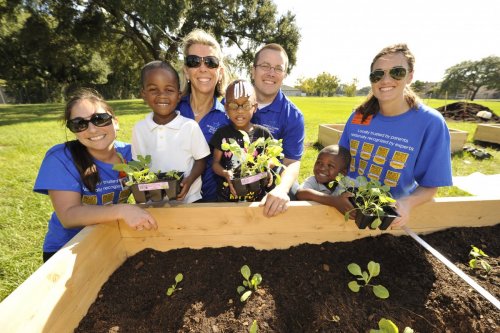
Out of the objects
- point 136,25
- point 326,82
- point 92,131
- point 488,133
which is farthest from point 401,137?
point 326,82

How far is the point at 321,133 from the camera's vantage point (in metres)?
6.79

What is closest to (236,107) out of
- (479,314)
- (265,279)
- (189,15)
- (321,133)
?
(265,279)

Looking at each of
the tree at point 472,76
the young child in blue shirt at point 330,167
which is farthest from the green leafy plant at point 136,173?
the tree at point 472,76

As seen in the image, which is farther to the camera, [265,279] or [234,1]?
[234,1]

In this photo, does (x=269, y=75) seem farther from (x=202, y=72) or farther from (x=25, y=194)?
(x=25, y=194)

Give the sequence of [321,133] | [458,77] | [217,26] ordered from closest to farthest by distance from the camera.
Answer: [321,133], [217,26], [458,77]

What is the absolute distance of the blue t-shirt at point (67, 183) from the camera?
1552 millimetres

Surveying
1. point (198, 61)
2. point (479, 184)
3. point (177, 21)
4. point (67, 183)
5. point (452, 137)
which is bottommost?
point (479, 184)

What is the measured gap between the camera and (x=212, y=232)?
5.51 feet

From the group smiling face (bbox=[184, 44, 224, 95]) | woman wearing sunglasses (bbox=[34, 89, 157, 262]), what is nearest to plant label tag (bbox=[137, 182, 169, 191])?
woman wearing sunglasses (bbox=[34, 89, 157, 262])

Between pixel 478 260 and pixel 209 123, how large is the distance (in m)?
2.06

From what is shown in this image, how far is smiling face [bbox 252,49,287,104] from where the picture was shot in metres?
2.26

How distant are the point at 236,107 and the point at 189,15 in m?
18.0

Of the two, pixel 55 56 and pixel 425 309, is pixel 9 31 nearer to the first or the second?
pixel 55 56
